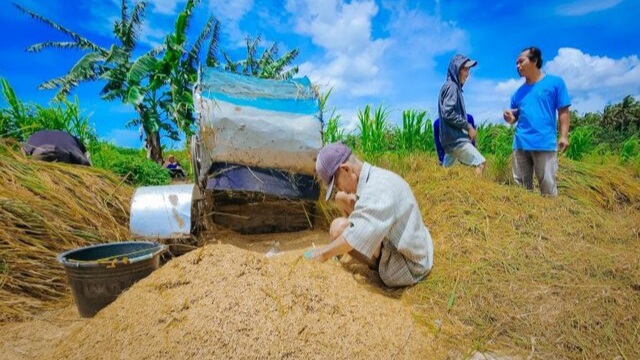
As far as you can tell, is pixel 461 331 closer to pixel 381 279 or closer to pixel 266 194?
pixel 381 279

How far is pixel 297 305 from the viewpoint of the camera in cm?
177

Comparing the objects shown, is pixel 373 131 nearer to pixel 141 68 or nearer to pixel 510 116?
pixel 510 116

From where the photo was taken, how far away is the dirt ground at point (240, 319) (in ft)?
5.26

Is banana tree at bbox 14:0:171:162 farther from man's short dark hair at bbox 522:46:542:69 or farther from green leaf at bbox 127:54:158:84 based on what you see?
man's short dark hair at bbox 522:46:542:69

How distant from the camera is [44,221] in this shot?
284 centimetres

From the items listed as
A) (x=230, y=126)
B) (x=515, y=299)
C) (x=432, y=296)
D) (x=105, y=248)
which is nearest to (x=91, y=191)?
(x=105, y=248)

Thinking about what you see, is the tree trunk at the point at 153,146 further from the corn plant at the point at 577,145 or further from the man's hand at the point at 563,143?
the man's hand at the point at 563,143

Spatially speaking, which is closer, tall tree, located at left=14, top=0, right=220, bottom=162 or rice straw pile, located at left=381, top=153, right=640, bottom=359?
rice straw pile, located at left=381, top=153, right=640, bottom=359

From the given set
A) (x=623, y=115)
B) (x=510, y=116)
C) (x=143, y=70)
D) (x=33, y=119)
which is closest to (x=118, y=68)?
(x=143, y=70)

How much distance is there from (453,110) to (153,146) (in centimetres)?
→ 1019

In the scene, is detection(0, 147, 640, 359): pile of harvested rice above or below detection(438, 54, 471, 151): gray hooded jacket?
below

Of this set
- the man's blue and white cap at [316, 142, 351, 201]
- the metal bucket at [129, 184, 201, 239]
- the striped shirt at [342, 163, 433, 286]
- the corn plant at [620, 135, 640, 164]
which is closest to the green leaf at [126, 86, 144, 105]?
the metal bucket at [129, 184, 201, 239]

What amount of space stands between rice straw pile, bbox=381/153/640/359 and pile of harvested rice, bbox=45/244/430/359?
0.33 metres

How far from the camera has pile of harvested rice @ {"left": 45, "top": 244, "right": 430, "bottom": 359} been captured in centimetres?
160
